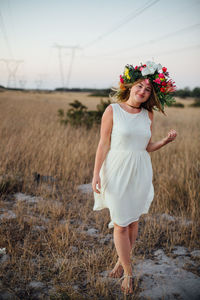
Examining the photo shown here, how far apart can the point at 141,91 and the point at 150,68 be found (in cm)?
21

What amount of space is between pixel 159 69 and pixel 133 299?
204 centimetres

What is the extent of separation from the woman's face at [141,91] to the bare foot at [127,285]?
1.60 m

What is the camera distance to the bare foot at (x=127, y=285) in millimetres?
2174

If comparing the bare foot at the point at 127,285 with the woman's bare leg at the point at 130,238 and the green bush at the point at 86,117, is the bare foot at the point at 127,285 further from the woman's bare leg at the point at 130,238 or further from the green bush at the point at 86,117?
the green bush at the point at 86,117

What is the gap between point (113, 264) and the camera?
2564 mm

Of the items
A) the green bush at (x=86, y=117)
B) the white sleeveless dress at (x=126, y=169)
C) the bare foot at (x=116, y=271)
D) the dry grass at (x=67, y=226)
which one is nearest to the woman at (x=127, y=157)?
the white sleeveless dress at (x=126, y=169)

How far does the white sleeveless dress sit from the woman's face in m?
0.14

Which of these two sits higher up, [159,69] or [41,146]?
[159,69]

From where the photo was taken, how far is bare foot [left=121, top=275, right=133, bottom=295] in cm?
217

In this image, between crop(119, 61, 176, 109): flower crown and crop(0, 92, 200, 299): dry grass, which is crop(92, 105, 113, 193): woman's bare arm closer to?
crop(119, 61, 176, 109): flower crown

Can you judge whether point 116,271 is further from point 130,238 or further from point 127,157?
point 127,157

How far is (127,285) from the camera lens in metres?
2.19

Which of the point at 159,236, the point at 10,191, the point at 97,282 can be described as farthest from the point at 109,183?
the point at 10,191

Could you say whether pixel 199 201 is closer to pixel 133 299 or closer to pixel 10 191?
pixel 133 299
